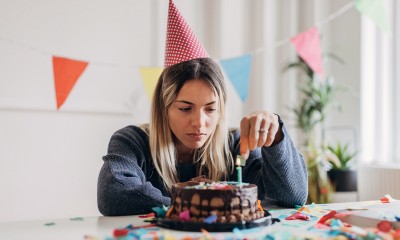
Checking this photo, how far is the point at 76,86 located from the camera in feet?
8.58

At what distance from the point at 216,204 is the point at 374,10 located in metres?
2.03

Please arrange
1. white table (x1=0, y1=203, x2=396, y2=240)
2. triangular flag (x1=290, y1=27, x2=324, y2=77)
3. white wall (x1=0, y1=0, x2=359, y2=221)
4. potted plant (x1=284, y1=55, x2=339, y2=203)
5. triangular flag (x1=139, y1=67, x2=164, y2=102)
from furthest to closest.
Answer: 1. potted plant (x1=284, y1=55, x2=339, y2=203)
2. triangular flag (x1=290, y1=27, x2=324, y2=77)
3. white wall (x1=0, y1=0, x2=359, y2=221)
4. triangular flag (x1=139, y1=67, x2=164, y2=102)
5. white table (x1=0, y1=203, x2=396, y2=240)

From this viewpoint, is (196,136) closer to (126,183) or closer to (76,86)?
(126,183)

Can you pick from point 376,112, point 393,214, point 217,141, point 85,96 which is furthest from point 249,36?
point 393,214

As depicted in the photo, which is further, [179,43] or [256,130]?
[179,43]

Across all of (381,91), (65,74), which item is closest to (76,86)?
(65,74)

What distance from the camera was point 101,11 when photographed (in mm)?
2709

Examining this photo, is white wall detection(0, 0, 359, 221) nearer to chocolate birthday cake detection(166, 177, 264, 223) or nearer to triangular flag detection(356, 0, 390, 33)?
triangular flag detection(356, 0, 390, 33)

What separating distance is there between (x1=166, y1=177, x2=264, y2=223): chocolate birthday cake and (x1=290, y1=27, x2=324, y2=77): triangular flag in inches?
72.5

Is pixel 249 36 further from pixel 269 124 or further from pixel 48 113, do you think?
pixel 269 124

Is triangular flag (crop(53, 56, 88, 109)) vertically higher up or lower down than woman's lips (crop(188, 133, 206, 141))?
higher up

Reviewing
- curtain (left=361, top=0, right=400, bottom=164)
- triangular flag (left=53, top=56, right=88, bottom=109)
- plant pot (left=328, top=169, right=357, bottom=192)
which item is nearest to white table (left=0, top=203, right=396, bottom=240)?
triangular flag (left=53, top=56, right=88, bottom=109)

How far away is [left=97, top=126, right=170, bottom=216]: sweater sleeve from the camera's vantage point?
117cm

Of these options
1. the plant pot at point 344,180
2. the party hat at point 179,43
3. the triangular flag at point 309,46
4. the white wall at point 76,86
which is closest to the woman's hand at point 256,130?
the party hat at point 179,43
